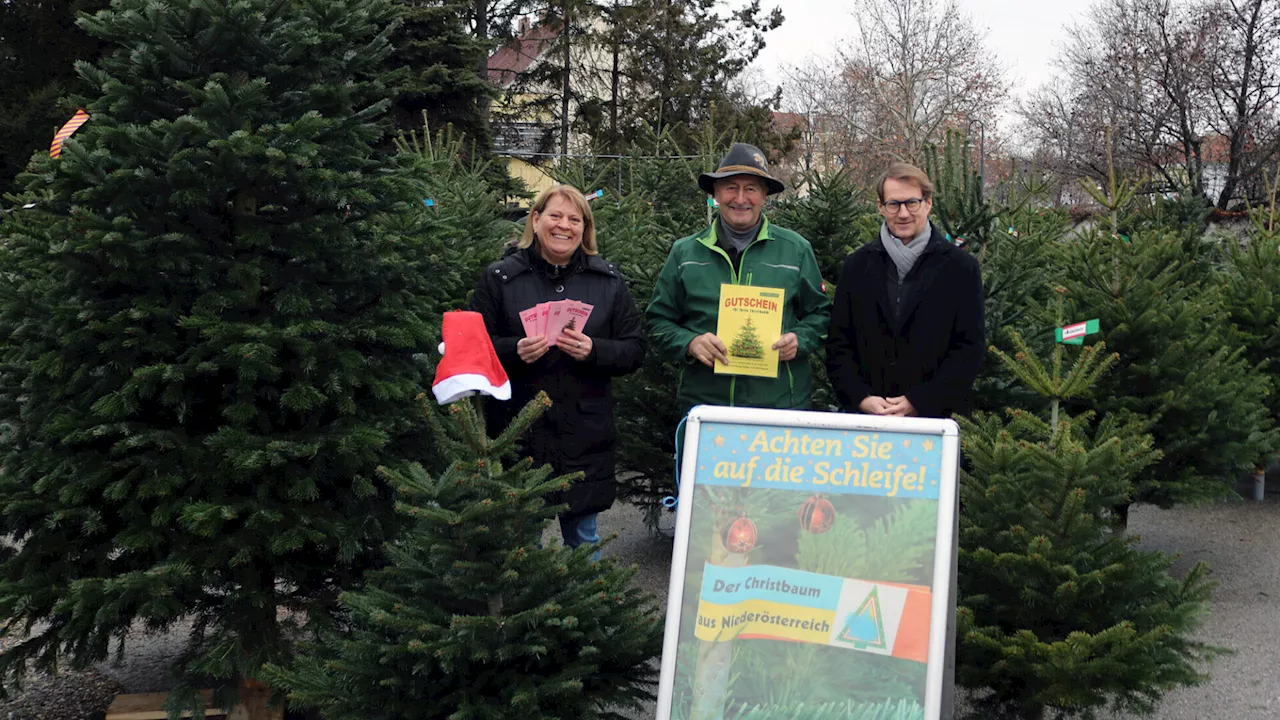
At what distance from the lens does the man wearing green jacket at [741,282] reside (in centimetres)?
438

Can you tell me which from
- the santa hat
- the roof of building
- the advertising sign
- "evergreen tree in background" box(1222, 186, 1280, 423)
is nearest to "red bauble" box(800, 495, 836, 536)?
the advertising sign

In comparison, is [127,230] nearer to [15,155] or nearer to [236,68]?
[236,68]

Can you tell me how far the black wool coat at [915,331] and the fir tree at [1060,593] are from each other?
429mm

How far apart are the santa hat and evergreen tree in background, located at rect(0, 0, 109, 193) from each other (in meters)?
20.4

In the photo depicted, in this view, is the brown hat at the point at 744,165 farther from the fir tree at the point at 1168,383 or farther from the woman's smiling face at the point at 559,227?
the fir tree at the point at 1168,383

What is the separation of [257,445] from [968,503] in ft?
7.86

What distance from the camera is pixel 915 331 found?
427 cm

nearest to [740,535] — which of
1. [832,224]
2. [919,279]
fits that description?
[919,279]

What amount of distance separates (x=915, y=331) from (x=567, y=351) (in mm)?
1328

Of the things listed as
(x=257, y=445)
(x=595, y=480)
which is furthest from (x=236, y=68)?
(x=595, y=480)

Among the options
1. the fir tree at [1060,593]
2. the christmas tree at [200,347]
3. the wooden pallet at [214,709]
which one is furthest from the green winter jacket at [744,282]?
the wooden pallet at [214,709]

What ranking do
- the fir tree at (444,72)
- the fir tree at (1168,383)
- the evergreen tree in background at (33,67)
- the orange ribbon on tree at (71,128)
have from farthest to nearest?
the fir tree at (444,72), the evergreen tree in background at (33,67), the fir tree at (1168,383), the orange ribbon on tree at (71,128)

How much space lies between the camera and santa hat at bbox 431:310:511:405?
3.75 m

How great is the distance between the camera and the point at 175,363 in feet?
12.2
